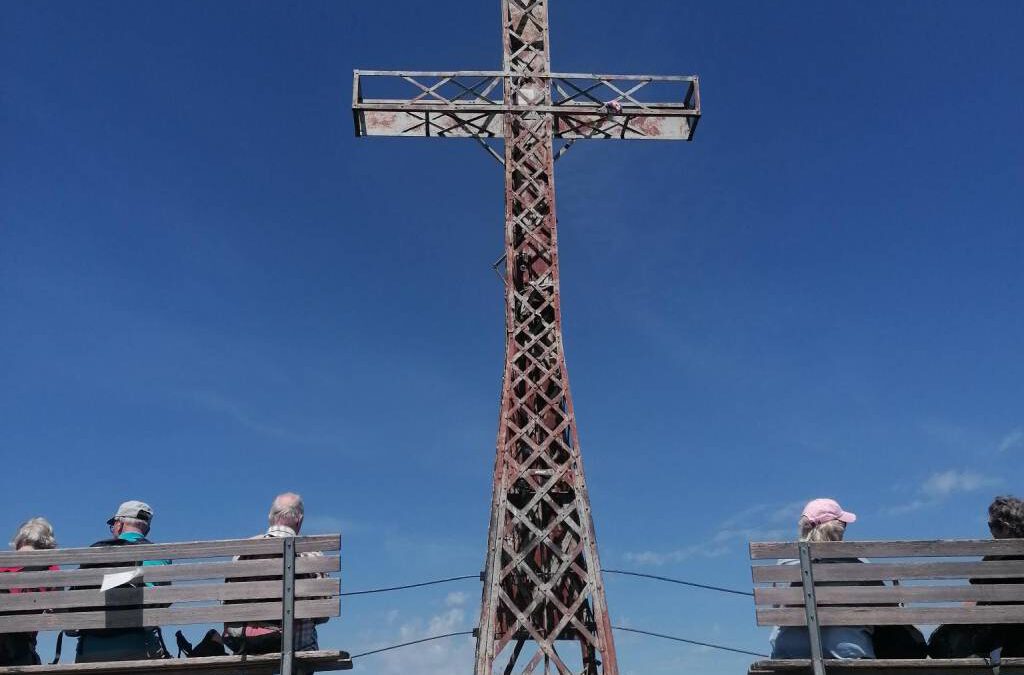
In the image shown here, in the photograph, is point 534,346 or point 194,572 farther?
point 534,346

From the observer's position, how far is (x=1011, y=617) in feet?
22.5

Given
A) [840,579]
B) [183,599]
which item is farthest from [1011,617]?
[183,599]

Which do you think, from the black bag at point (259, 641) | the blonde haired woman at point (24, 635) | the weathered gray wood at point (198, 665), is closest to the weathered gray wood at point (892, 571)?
the weathered gray wood at point (198, 665)

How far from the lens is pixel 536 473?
10250 millimetres

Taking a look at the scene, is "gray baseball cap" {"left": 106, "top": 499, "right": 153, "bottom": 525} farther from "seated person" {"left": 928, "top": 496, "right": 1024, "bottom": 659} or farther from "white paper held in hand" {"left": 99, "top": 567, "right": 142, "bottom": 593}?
"seated person" {"left": 928, "top": 496, "right": 1024, "bottom": 659}

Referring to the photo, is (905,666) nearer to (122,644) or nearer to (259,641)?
(259,641)

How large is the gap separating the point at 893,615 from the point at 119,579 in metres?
5.94

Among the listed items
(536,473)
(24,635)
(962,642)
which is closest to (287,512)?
(24,635)

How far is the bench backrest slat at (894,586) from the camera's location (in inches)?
272

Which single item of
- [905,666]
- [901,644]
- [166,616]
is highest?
[166,616]

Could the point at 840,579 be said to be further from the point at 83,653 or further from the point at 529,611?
the point at 83,653

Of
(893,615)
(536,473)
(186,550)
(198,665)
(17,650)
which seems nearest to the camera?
(198,665)

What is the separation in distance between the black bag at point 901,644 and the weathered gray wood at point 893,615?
10.5 inches

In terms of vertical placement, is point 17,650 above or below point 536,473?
below
